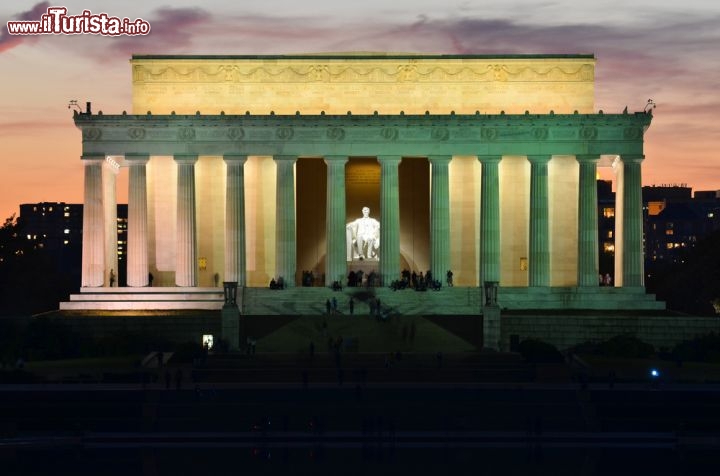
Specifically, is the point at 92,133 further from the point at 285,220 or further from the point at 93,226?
the point at 285,220

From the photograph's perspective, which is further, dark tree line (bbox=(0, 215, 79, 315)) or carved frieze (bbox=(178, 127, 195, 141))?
dark tree line (bbox=(0, 215, 79, 315))

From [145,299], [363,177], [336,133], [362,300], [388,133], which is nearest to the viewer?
[362,300]

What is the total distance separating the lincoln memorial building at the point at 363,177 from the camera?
368 feet

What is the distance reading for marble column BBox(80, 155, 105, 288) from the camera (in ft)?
368

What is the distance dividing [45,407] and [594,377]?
2817 centimetres

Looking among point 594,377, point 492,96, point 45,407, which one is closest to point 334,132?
point 492,96

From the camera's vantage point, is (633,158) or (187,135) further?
(187,135)

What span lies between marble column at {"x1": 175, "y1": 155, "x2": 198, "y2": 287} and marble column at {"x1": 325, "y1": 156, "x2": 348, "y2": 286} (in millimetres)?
9396

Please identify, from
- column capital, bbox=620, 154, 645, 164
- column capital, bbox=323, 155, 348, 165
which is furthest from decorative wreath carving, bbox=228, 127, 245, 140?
column capital, bbox=620, 154, 645, 164

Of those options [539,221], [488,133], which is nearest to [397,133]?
[488,133]

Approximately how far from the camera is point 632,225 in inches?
4449

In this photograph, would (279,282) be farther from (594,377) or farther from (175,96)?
(594,377)

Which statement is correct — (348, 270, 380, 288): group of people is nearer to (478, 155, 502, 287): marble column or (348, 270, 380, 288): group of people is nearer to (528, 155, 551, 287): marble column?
(478, 155, 502, 287): marble column

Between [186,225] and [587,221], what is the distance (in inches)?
1108
